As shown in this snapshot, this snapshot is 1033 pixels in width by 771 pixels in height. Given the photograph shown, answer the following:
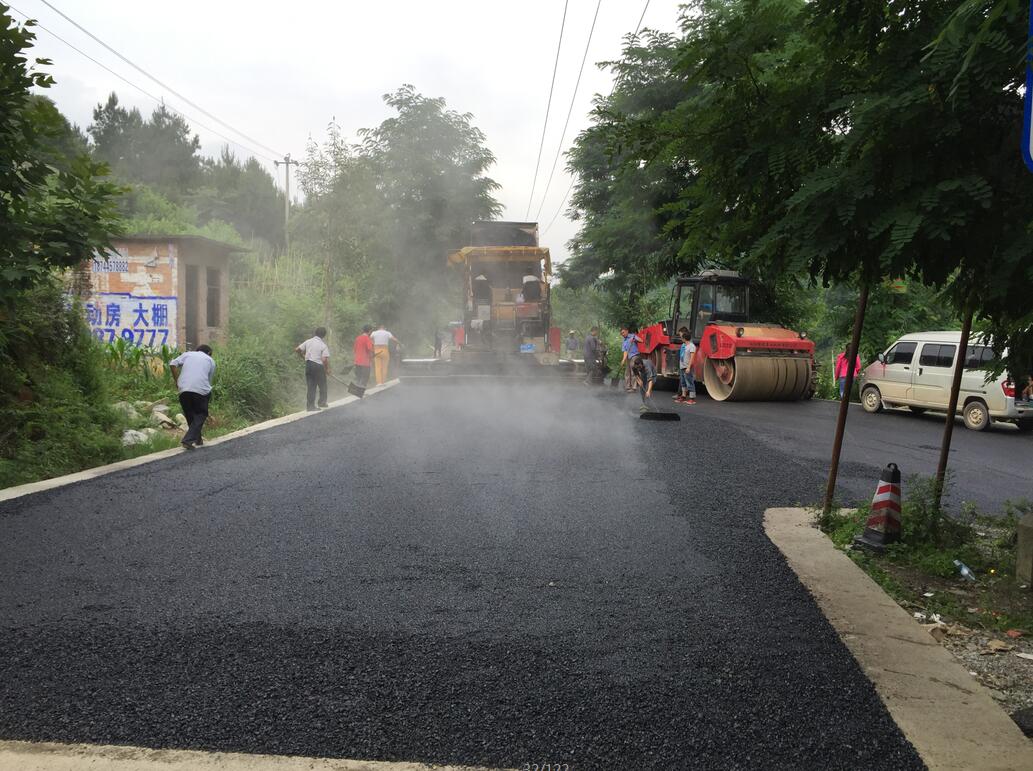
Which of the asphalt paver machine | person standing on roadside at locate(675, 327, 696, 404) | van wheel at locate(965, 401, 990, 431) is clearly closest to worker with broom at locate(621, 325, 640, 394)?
person standing on roadside at locate(675, 327, 696, 404)

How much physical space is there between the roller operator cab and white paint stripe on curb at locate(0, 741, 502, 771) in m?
15.1

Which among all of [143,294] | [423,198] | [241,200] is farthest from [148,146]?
[143,294]

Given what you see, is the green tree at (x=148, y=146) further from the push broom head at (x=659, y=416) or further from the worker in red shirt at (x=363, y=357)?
the push broom head at (x=659, y=416)

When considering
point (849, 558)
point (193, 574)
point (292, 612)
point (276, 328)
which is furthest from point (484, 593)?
point (276, 328)

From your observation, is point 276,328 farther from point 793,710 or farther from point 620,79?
point 793,710

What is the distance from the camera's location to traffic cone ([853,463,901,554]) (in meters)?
5.71

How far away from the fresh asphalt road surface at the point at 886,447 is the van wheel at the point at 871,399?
0.59 ft

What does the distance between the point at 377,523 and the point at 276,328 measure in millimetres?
18278

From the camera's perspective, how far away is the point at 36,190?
6.12 m

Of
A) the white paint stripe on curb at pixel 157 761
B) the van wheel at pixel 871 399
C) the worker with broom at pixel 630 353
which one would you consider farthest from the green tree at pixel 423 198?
the white paint stripe on curb at pixel 157 761

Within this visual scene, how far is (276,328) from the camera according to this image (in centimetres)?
2333

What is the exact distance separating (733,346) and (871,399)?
10.7 feet

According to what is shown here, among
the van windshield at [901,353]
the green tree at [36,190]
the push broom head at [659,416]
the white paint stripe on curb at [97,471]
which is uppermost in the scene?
the green tree at [36,190]

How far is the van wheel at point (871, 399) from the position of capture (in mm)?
16969
